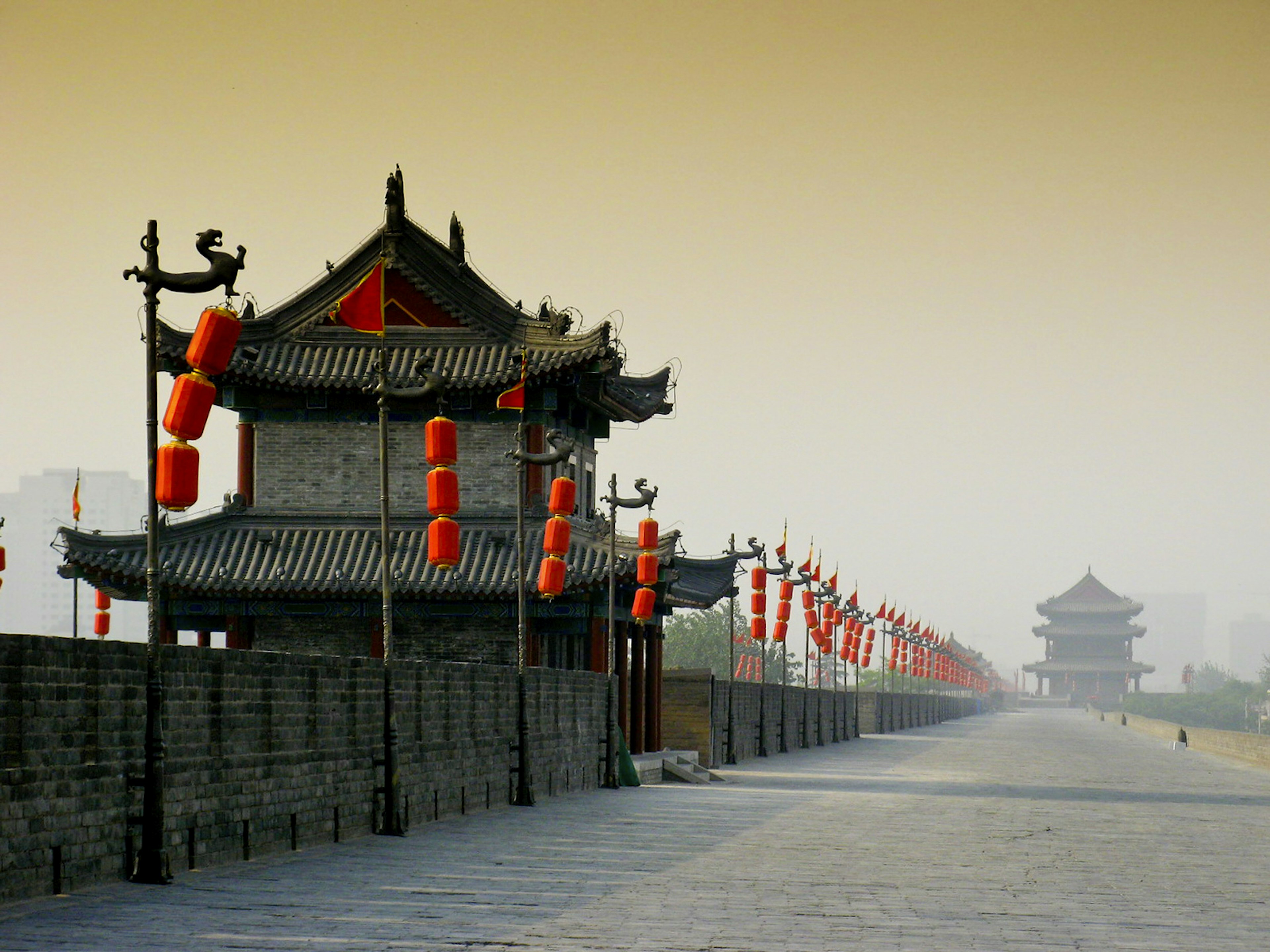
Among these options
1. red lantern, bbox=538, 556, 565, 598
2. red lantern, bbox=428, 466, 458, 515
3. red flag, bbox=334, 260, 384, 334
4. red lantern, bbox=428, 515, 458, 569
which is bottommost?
red lantern, bbox=538, 556, 565, 598

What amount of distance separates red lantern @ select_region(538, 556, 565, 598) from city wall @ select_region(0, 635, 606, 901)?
9.32 m

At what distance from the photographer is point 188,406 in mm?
16703

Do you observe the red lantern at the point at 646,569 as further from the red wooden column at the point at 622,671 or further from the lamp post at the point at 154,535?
the lamp post at the point at 154,535

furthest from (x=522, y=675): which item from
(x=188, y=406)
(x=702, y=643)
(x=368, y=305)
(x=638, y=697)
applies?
(x=702, y=643)

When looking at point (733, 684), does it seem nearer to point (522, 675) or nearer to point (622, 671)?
point (622, 671)

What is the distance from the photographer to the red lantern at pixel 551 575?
32.5 meters

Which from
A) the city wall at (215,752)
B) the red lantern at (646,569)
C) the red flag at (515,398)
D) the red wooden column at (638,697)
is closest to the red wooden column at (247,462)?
the red flag at (515,398)

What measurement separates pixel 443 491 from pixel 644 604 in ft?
30.0

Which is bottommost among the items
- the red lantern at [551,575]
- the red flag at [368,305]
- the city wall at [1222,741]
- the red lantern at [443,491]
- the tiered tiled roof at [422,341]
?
the city wall at [1222,741]

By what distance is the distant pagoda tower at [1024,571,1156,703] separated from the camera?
7544 inches

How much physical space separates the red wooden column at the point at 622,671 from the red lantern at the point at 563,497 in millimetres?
5062

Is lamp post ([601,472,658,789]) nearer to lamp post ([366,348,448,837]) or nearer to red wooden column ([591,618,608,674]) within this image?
red wooden column ([591,618,608,674])

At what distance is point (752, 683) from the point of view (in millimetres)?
45969

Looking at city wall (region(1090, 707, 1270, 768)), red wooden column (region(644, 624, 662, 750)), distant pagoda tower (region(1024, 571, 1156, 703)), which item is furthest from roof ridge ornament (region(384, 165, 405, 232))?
distant pagoda tower (region(1024, 571, 1156, 703))
